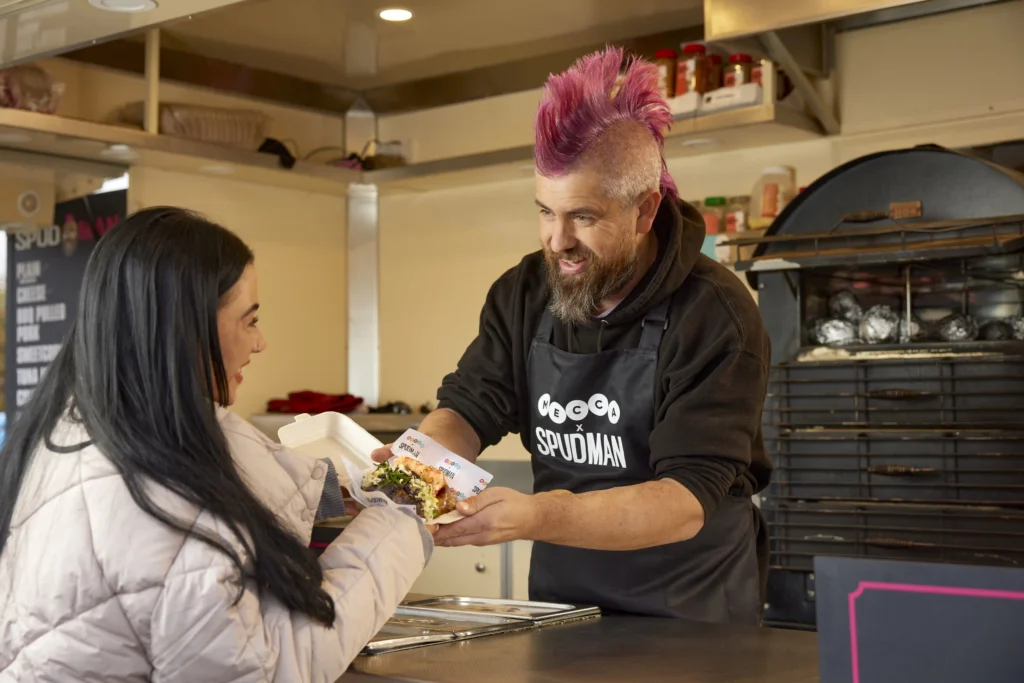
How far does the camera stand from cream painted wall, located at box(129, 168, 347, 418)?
168 inches

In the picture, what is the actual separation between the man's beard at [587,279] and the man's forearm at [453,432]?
0.88 ft

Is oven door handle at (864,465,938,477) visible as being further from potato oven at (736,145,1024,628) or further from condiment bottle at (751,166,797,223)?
condiment bottle at (751,166,797,223)

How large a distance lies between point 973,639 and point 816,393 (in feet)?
5.96

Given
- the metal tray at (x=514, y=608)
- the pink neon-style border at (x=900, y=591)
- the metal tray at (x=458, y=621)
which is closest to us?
the pink neon-style border at (x=900, y=591)

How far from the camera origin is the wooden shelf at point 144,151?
3416 millimetres

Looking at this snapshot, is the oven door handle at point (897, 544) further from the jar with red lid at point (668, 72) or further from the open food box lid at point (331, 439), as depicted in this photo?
the jar with red lid at point (668, 72)

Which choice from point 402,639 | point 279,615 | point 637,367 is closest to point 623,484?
point 637,367

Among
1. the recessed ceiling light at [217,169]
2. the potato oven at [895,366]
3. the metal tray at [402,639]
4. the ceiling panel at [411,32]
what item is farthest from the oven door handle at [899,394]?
the recessed ceiling light at [217,169]

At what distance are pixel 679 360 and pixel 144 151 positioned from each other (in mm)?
2433

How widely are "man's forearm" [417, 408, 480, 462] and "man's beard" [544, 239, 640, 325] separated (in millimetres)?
268

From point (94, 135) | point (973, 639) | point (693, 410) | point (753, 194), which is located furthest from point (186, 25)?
point (973, 639)

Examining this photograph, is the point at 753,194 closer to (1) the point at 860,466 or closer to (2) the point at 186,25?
(1) the point at 860,466

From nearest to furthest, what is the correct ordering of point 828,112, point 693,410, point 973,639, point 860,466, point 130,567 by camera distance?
point 973,639 → point 130,567 → point 693,410 → point 860,466 → point 828,112

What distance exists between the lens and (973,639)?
929 mm
